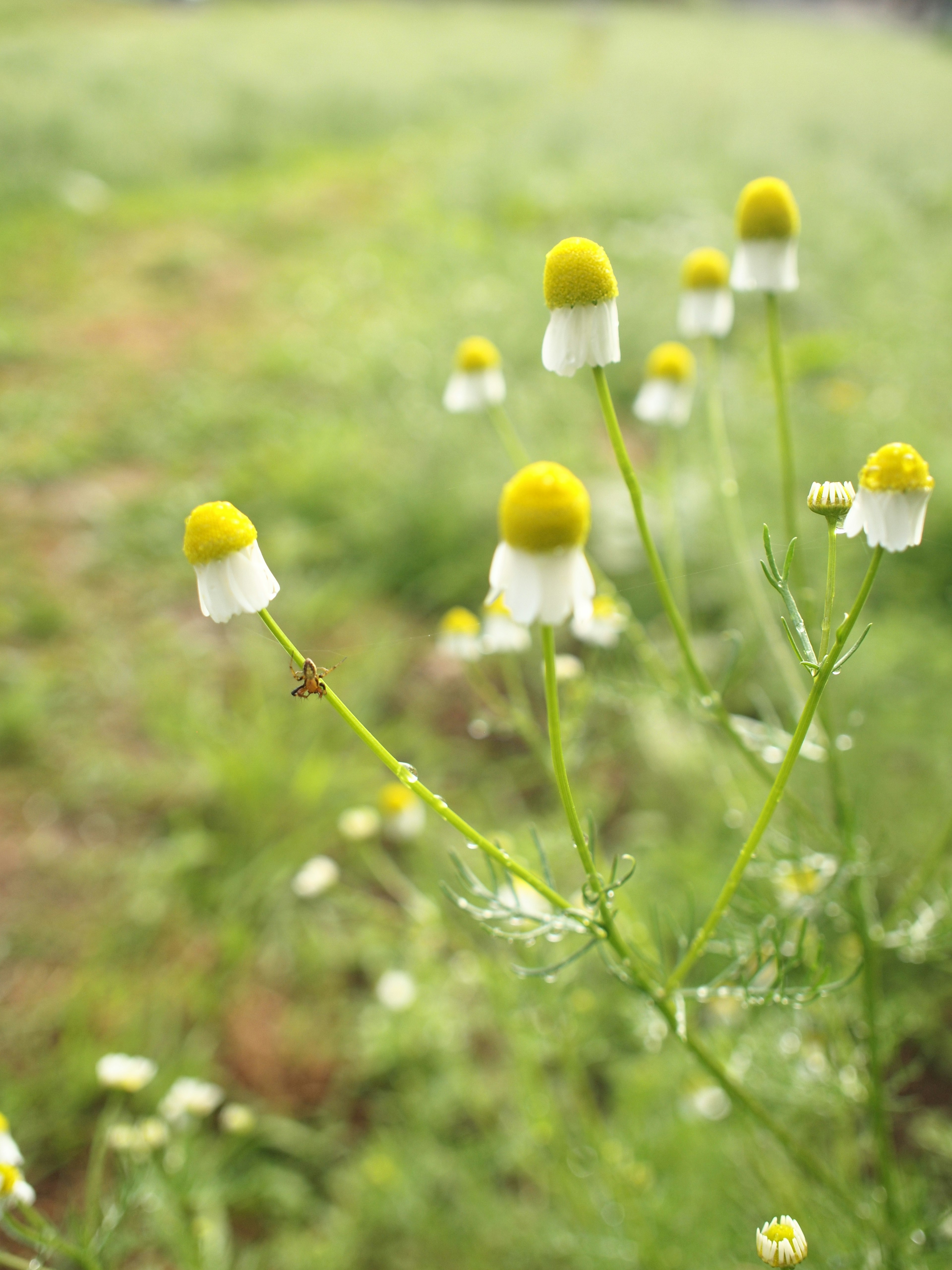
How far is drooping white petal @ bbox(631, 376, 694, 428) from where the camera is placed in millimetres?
955

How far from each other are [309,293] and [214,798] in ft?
9.22

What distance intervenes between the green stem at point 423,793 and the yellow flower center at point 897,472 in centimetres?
26

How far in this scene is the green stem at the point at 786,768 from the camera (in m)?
0.41

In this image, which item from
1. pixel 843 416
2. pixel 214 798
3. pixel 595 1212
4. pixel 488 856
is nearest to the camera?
pixel 488 856

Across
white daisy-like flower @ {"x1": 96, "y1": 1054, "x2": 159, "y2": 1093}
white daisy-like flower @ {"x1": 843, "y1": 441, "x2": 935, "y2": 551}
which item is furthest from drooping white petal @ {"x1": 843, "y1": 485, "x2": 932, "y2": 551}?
white daisy-like flower @ {"x1": 96, "y1": 1054, "x2": 159, "y2": 1093}

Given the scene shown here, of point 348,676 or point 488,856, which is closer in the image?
point 488,856

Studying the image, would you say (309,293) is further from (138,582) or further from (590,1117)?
(590,1117)

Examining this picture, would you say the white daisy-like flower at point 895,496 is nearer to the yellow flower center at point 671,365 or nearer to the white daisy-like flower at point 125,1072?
the yellow flower center at point 671,365

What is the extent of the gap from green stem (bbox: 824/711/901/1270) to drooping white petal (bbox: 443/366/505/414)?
45cm

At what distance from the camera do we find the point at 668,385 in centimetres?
96

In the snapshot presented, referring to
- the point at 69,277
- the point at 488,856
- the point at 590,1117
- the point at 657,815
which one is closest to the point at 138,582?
the point at 657,815

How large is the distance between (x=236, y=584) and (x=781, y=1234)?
478 mm

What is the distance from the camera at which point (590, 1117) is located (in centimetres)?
106

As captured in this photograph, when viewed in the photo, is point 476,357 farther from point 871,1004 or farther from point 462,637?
point 871,1004
